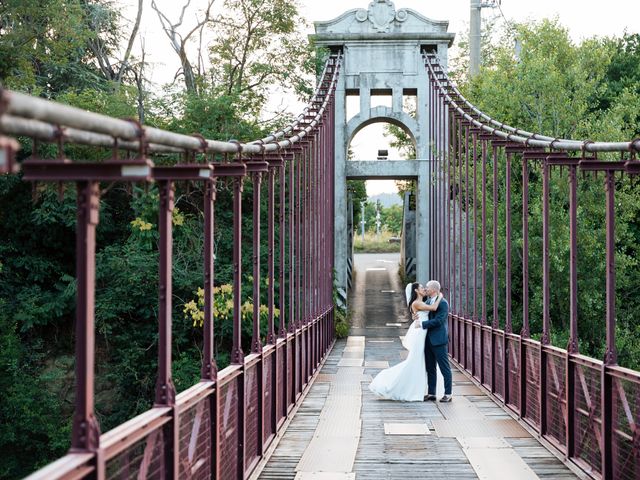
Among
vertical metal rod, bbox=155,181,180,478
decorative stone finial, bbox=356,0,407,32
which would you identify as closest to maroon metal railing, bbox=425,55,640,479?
vertical metal rod, bbox=155,181,180,478

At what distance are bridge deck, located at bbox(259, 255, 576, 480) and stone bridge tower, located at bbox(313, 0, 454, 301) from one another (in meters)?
13.5

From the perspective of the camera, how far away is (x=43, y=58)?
21.4 meters

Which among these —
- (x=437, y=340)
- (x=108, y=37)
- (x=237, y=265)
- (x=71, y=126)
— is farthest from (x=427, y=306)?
(x=108, y=37)

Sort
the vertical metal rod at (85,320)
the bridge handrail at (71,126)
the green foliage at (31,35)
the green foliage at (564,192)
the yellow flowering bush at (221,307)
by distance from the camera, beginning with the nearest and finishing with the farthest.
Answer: the bridge handrail at (71,126) < the vertical metal rod at (85,320) < the green foliage at (31,35) < the yellow flowering bush at (221,307) < the green foliage at (564,192)

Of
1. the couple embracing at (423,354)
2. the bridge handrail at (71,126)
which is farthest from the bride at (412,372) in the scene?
the bridge handrail at (71,126)

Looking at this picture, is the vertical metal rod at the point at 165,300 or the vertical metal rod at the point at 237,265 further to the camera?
the vertical metal rod at the point at 237,265

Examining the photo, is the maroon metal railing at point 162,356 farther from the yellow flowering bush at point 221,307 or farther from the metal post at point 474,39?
the metal post at point 474,39

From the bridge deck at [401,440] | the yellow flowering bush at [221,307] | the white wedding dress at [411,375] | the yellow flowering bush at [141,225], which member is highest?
the yellow flowering bush at [141,225]

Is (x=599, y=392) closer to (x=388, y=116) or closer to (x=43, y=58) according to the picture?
(x=43, y=58)

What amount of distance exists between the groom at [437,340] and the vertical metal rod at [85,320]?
8686 mm

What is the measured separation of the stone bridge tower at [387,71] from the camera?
28922 millimetres

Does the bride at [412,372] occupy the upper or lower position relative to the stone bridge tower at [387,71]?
lower

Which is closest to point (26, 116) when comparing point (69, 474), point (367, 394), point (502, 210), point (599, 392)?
point (69, 474)

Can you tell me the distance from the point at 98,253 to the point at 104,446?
20083 millimetres
